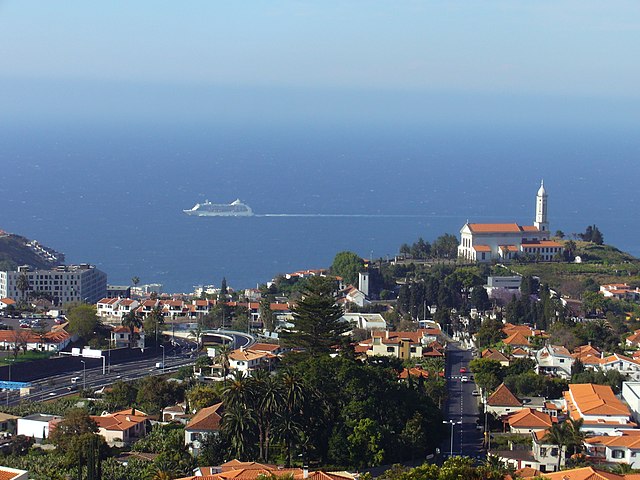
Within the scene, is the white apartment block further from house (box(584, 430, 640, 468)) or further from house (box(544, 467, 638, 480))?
house (box(544, 467, 638, 480))

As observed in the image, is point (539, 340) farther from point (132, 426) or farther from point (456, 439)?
point (132, 426)

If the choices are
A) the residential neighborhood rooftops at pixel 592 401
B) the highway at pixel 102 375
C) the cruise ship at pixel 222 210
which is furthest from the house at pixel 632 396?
the cruise ship at pixel 222 210

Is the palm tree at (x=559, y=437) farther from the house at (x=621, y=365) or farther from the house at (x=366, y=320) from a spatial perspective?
the house at (x=366, y=320)

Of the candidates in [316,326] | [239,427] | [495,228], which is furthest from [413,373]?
[495,228]

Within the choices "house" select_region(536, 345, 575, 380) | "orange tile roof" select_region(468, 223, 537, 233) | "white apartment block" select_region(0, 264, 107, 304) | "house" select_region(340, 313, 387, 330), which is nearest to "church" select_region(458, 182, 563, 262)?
"orange tile roof" select_region(468, 223, 537, 233)

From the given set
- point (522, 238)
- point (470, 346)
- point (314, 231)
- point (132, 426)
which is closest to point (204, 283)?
point (522, 238)
